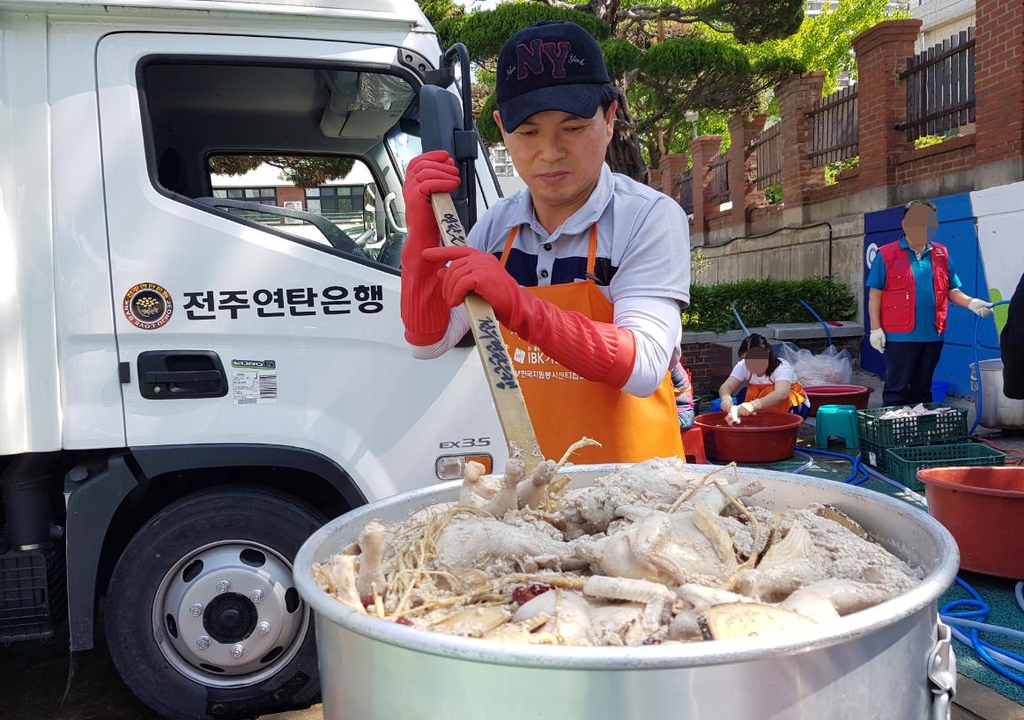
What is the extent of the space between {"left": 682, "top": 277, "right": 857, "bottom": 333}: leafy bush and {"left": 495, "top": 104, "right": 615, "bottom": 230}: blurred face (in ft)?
27.1

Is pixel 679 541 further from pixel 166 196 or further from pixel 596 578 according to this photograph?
pixel 166 196

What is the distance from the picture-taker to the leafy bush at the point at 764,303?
10.4 m

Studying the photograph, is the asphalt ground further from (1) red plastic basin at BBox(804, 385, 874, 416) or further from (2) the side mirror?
(1) red plastic basin at BBox(804, 385, 874, 416)

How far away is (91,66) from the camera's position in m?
2.68

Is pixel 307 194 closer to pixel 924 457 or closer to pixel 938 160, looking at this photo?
pixel 924 457

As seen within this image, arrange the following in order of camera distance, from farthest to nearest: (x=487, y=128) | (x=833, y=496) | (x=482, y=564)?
(x=487, y=128) < (x=833, y=496) < (x=482, y=564)

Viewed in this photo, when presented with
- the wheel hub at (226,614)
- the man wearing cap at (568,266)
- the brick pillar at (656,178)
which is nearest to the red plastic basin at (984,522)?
the man wearing cap at (568,266)

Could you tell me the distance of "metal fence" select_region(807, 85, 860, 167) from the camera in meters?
11.9

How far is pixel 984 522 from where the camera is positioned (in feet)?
12.5

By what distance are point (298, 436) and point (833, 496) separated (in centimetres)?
192

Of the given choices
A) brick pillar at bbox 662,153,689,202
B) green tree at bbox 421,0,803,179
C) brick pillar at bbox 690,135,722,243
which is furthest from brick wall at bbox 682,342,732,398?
brick pillar at bbox 662,153,689,202

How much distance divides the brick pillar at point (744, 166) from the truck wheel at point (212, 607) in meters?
15.1

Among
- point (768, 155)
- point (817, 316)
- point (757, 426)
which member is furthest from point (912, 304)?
point (768, 155)

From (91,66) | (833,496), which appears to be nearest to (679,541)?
(833,496)
